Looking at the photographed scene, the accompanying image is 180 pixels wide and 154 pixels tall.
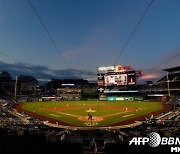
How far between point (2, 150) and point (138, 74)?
54.8 meters

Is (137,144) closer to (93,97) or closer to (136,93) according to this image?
(136,93)

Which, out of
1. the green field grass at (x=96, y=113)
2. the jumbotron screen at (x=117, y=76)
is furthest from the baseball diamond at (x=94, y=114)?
the jumbotron screen at (x=117, y=76)

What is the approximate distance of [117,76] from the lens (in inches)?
2485

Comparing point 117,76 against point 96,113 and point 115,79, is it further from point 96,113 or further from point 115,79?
point 96,113

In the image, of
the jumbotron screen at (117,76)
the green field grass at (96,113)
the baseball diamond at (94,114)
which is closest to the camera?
the baseball diamond at (94,114)

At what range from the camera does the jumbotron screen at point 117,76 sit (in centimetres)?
6112

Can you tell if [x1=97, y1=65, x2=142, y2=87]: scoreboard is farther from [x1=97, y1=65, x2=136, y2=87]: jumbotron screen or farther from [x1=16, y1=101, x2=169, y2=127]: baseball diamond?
[x1=16, y1=101, x2=169, y2=127]: baseball diamond

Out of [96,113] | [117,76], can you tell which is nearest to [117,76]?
[117,76]

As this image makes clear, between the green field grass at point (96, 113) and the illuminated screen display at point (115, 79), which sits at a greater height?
the illuminated screen display at point (115, 79)

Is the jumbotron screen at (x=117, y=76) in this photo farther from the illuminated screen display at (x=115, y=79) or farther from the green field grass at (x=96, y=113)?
the green field grass at (x=96, y=113)

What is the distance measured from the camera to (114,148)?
35.7 feet

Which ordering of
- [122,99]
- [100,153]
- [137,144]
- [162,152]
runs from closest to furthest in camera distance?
[162,152] < [137,144] < [100,153] < [122,99]

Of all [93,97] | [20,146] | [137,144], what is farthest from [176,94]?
[20,146]

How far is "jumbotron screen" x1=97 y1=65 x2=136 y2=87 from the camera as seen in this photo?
2406 inches
